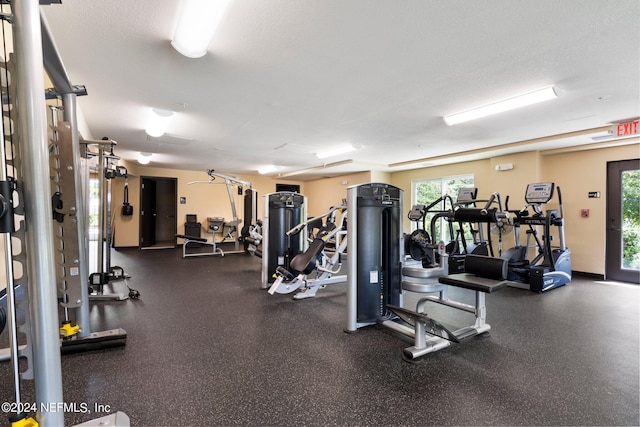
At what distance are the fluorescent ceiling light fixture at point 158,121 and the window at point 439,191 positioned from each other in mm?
5627

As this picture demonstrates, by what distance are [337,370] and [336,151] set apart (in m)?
4.69

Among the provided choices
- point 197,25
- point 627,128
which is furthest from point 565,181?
point 197,25

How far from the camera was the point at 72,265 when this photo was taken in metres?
2.14

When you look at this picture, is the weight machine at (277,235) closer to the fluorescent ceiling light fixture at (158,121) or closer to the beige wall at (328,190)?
the fluorescent ceiling light fixture at (158,121)

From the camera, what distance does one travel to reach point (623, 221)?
4.96m

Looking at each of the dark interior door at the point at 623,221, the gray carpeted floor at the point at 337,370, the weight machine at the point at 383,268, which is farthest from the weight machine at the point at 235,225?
the dark interior door at the point at 623,221

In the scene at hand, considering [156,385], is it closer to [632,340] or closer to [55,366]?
[55,366]

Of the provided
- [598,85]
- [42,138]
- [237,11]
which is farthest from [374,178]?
[42,138]

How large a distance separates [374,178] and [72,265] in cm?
712

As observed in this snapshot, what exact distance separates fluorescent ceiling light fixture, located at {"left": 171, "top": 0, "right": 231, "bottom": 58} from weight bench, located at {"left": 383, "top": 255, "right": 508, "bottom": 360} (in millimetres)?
2434

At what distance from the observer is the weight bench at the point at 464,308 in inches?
89.4

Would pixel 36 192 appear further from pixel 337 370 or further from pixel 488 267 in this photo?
pixel 488 267

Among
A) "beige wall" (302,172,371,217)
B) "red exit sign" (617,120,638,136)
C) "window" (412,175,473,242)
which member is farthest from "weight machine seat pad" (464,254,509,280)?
"beige wall" (302,172,371,217)

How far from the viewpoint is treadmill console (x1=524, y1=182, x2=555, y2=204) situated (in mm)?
4582
